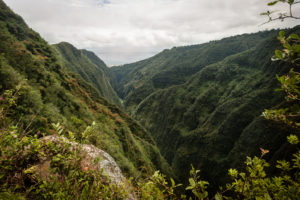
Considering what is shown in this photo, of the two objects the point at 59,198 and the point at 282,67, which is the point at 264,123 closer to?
the point at 282,67

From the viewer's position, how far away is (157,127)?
110 metres

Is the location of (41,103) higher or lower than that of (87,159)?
higher

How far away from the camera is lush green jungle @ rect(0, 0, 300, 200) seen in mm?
2617

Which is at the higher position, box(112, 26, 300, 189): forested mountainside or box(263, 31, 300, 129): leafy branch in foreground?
box(263, 31, 300, 129): leafy branch in foreground

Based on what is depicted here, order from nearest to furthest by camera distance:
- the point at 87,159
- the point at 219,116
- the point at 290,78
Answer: the point at 290,78
the point at 87,159
the point at 219,116

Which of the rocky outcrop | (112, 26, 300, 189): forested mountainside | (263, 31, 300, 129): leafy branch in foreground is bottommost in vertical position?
(112, 26, 300, 189): forested mountainside

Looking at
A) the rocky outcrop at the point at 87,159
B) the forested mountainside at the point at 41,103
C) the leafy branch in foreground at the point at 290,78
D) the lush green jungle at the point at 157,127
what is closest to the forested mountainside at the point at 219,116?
the lush green jungle at the point at 157,127

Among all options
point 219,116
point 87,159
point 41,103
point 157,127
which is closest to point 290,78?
point 87,159

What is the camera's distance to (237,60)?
383ft

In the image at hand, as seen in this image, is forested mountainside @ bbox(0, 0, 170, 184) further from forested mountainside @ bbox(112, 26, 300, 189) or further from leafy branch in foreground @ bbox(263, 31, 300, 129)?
forested mountainside @ bbox(112, 26, 300, 189)

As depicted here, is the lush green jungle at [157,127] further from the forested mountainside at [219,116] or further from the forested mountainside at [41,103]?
the forested mountainside at [219,116]

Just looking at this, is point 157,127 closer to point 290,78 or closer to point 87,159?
point 87,159

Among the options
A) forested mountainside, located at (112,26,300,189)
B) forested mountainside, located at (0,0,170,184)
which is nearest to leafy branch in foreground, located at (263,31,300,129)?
forested mountainside, located at (0,0,170,184)

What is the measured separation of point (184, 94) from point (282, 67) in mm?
60805
